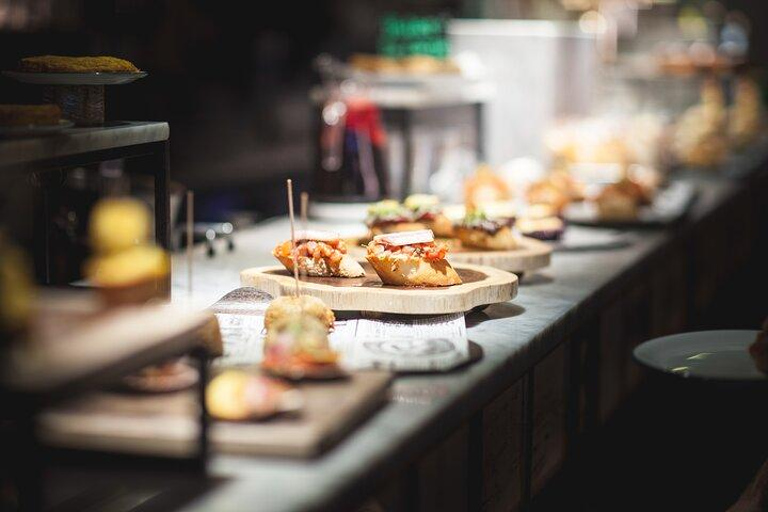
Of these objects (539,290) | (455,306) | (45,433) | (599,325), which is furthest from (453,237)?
(45,433)

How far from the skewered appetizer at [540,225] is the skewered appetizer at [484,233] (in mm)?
615

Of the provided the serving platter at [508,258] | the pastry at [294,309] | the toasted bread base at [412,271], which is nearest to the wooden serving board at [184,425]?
the pastry at [294,309]

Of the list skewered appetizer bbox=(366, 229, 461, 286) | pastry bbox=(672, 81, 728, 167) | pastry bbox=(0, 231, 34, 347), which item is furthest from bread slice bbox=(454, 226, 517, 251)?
pastry bbox=(672, 81, 728, 167)

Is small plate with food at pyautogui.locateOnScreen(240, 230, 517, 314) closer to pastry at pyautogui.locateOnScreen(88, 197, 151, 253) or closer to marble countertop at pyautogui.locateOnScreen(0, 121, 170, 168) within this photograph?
marble countertop at pyautogui.locateOnScreen(0, 121, 170, 168)

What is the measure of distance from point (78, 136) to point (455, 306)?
99 cm

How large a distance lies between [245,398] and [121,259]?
1.06 ft

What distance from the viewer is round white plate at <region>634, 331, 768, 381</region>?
2.58 meters

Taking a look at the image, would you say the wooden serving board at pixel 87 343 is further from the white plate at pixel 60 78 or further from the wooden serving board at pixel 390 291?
the wooden serving board at pixel 390 291

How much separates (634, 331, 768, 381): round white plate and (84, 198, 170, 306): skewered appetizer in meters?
1.25

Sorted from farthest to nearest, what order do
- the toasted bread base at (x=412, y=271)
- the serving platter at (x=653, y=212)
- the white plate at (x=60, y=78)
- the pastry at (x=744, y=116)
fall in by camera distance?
1. the pastry at (x=744, y=116)
2. the serving platter at (x=653, y=212)
3. the toasted bread base at (x=412, y=271)
4. the white plate at (x=60, y=78)

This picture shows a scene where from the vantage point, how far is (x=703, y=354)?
8.95 ft

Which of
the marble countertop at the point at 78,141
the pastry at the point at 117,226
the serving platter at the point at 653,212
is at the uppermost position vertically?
the marble countertop at the point at 78,141

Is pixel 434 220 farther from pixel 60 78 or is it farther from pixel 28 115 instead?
pixel 28 115

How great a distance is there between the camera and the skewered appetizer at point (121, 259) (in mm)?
1624
